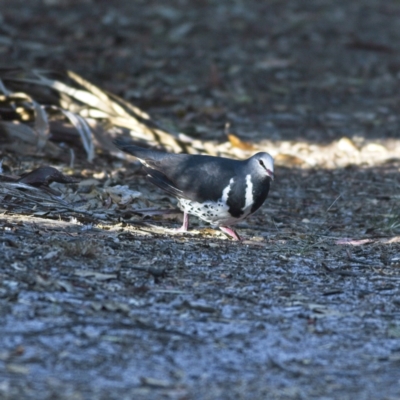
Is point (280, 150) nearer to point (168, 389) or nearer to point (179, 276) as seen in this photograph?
point (179, 276)

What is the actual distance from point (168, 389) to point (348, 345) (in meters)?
0.95

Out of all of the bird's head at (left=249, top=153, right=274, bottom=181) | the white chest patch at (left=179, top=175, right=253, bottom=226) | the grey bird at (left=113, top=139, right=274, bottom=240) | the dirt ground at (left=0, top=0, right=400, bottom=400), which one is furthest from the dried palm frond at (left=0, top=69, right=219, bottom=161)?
the bird's head at (left=249, top=153, right=274, bottom=181)

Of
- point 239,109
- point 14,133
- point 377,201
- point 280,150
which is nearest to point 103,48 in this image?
point 239,109

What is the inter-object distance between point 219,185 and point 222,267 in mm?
799

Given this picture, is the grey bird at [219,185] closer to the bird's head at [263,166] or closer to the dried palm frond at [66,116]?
the bird's head at [263,166]

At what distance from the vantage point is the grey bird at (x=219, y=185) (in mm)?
5234

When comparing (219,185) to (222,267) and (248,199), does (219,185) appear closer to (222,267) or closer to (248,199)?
(248,199)

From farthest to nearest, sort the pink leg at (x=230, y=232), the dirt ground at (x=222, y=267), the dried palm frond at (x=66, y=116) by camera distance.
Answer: the dried palm frond at (x=66, y=116), the pink leg at (x=230, y=232), the dirt ground at (x=222, y=267)

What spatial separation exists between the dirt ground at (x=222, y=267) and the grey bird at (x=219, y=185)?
0.64ft

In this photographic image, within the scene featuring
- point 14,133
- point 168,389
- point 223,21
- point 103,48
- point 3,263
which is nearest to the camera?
point 168,389

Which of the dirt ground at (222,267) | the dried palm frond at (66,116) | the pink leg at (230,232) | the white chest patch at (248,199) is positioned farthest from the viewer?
the dried palm frond at (66,116)

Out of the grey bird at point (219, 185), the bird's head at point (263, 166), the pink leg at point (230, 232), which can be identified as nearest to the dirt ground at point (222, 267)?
the pink leg at point (230, 232)

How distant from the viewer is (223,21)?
1291cm

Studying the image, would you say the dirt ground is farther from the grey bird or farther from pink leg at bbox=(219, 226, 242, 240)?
the grey bird
